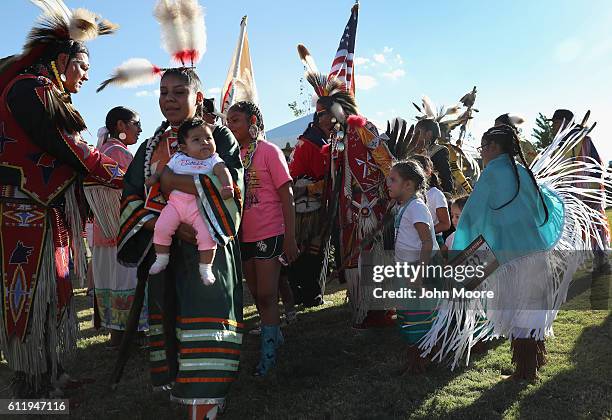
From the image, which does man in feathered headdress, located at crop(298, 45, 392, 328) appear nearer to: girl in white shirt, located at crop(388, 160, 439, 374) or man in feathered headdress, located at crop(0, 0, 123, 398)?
girl in white shirt, located at crop(388, 160, 439, 374)

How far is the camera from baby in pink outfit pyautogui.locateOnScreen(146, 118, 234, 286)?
2127 mm

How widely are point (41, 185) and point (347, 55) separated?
10.3 ft

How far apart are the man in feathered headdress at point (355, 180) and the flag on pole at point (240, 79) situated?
598 mm

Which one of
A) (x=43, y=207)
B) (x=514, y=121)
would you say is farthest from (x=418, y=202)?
(x=43, y=207)

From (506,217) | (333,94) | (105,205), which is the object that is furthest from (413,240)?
(105,205)

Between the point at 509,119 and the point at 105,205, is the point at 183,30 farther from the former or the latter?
the point at 509,119

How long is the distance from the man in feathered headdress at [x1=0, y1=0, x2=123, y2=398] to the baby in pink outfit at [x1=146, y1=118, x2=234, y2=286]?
30.1 inches

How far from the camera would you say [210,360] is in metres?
2.09

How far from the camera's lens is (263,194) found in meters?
3.10

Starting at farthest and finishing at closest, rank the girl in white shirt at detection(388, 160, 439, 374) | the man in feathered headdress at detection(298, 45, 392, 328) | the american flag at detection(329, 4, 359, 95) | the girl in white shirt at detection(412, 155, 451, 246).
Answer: the american flag at detection(329, 4, 359, 95) < the man in feathered headdress at detection(298, 45, 392, 328) < the girl in white shirt at detection(412, 155, 451, 246) < the girl in white shirt at detection(388, 160, 439, 374)

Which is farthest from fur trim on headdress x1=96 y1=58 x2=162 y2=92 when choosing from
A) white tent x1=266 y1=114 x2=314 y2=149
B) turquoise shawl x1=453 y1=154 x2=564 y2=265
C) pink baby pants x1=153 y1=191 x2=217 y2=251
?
white tent x1=266 y1=114 x2=314 y2=149

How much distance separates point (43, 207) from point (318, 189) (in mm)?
2204

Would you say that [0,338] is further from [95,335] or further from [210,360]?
[95,335]

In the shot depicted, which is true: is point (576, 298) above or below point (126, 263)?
below
